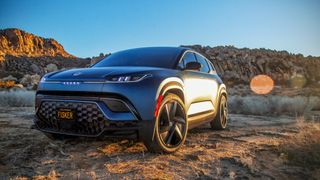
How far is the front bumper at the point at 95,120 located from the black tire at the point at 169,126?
0.24 meters

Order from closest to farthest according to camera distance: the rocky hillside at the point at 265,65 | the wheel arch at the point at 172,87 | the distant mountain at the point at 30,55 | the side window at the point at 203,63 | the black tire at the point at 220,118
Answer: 1. the wheel arch at the point at 172,87
2. the side window at the point at 203,63
3. the black tire at the point at 220,118
4. the rocky hillside at the point at 265,65
5. the distant mountain at the point at 30,55

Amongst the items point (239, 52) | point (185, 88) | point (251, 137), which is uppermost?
point (239, 52)

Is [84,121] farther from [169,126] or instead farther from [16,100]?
[16,100]

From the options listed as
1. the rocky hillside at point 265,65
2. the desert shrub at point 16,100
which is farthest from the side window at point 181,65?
the rocky hillside at point 265,65

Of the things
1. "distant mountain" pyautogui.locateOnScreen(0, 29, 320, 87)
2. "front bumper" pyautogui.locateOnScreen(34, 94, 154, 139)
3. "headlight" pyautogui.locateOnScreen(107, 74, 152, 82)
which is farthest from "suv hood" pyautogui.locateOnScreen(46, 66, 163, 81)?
"distant mountain" pyautogui.locateOnScreen(0, 29, 320, 87)

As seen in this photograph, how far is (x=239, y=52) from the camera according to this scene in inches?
2325

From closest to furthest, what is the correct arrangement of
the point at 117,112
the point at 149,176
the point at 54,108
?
the point at 149,176
the point at 117,112
the point at 54,108

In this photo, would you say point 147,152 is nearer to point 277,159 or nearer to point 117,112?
point 117,112

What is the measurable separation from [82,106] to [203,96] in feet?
8.34

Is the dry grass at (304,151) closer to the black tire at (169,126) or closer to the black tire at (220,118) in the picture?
the black tire at (169,126)

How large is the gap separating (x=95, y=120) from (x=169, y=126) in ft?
3.54

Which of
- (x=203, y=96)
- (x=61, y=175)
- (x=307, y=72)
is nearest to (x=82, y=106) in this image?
(x=61, y=175)

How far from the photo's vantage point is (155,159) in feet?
12.8

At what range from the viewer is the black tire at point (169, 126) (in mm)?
3924
